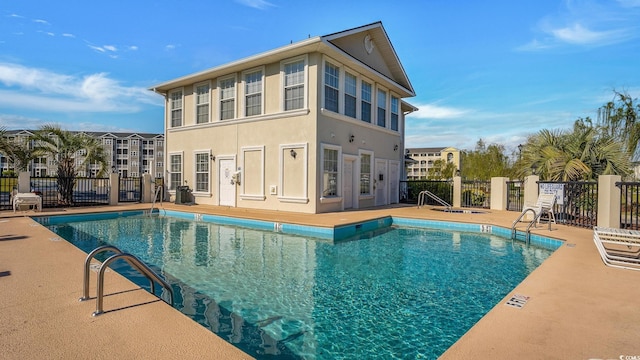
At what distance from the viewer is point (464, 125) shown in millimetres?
32938

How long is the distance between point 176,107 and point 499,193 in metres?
16.4

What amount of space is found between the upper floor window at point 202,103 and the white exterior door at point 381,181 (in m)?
8.63

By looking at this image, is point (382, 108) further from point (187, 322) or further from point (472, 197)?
point (187, 322)

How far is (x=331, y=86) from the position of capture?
→ 12383 millimetres

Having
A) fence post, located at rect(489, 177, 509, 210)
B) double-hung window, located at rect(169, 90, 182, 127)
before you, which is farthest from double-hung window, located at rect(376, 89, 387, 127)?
double-hung window, located at rect(169, 90, 182, 127)

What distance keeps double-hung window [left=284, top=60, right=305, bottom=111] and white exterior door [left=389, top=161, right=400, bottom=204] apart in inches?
261

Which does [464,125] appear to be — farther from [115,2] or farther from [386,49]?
[115,2]

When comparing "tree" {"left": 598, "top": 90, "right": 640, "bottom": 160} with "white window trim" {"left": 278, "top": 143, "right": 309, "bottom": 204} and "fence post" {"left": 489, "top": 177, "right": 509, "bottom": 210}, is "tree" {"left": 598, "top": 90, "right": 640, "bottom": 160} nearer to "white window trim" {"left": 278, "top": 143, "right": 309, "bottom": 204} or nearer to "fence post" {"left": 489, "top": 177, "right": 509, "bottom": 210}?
"fence post" {"left": 489, "top": 177, "right": 509, "bottom": 210}

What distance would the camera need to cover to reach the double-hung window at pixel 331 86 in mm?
12109

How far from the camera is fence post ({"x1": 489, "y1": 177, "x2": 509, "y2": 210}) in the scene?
13.7 m

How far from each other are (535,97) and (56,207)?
2475cm

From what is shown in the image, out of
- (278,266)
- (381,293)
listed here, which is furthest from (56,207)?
(381,293)

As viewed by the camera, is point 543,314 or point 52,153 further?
point 52,153

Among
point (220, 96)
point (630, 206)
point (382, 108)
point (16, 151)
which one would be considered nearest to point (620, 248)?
point (630, 206)
